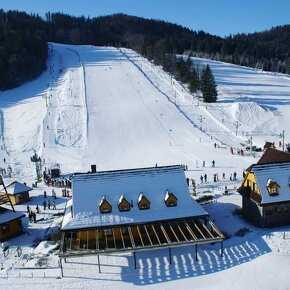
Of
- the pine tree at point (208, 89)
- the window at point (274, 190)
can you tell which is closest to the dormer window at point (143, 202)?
the window at point (274, 190)

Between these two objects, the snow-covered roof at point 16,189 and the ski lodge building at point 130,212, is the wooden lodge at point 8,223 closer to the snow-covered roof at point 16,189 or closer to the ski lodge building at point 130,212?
the ski lodge building at point 130,212

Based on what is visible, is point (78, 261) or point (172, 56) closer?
point (78, 261)

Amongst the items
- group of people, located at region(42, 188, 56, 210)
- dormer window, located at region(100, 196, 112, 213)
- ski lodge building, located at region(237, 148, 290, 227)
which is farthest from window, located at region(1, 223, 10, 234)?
ski lodge building, located at region(237, 148, 290, 227)

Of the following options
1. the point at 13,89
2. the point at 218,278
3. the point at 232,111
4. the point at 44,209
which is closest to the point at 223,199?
the point at 218,278

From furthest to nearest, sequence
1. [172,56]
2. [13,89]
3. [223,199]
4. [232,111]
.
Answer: [172,56], [13,89], [232,111], [223,199]

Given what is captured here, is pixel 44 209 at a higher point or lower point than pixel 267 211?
lower

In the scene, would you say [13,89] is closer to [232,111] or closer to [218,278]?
[232,111]

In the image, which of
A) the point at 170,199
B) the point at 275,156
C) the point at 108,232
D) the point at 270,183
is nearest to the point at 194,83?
the point at 275,156
